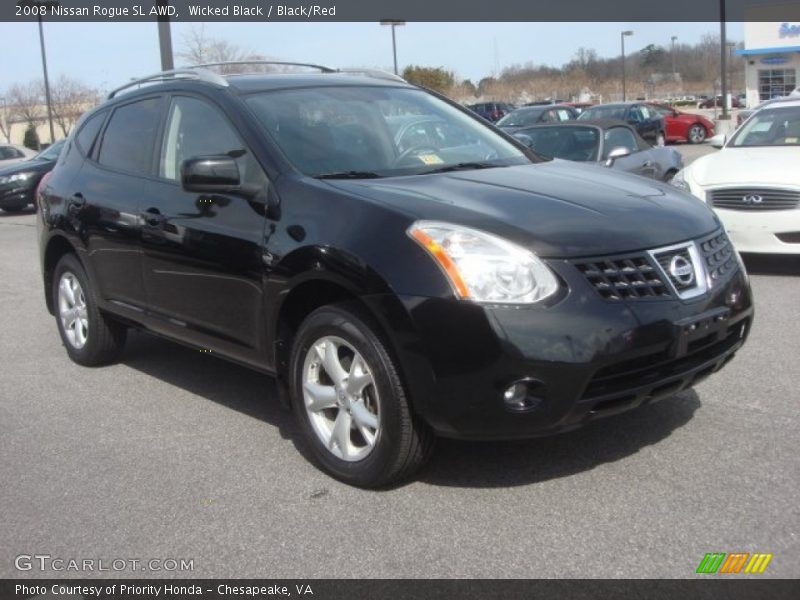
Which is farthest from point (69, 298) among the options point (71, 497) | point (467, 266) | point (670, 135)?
point (670, 135)

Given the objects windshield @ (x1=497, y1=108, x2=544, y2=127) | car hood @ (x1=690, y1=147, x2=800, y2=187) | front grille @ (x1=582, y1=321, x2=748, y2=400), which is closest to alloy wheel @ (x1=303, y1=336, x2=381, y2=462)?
front grille @ (x1=582, y1=321, x2=748, y2=400)

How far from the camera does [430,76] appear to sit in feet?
182

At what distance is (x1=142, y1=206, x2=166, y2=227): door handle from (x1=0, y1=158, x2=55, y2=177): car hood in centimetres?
1622

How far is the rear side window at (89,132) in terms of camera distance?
601cm

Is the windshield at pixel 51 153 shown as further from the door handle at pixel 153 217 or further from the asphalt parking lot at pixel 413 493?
the door handle at pixel 153 217

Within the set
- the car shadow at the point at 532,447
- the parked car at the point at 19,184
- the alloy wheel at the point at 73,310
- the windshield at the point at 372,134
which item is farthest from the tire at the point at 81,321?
the parked car at the point at 19,184

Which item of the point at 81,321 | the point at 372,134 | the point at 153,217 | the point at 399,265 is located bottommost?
the point at 81,321

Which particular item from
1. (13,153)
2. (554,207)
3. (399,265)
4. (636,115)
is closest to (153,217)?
(399,265)

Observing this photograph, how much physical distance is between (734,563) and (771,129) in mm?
7333

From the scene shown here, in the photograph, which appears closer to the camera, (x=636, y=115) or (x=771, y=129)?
(x=771, y=129)

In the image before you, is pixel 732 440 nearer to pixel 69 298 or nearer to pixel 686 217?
pixel 686 217

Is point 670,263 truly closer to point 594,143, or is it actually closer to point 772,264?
point 772,264
